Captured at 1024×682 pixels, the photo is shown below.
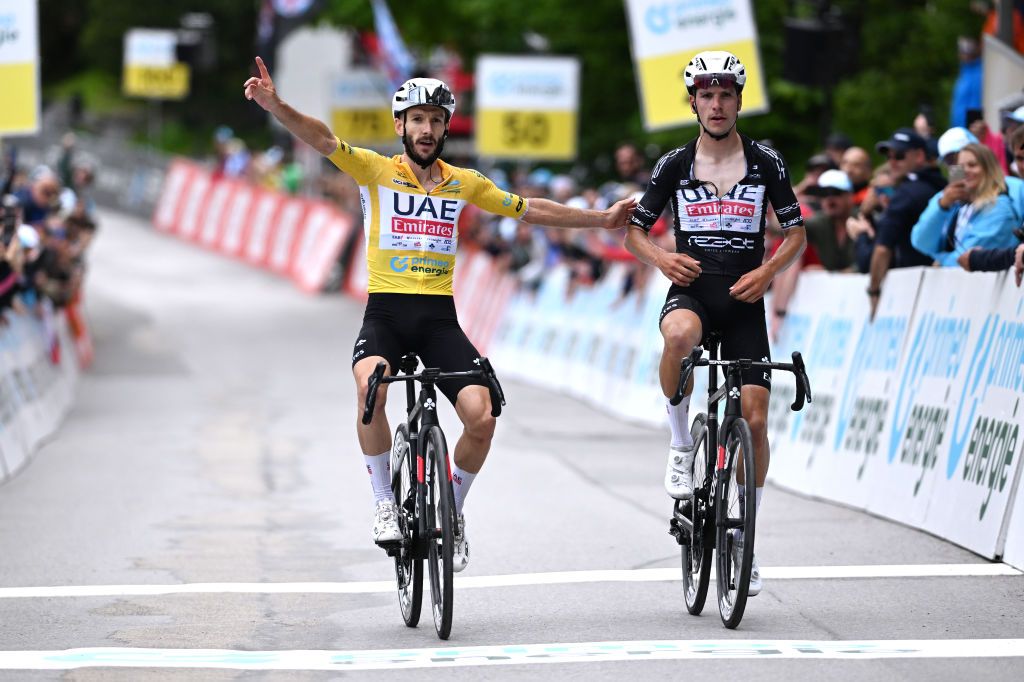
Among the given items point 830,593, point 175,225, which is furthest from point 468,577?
point 175,225

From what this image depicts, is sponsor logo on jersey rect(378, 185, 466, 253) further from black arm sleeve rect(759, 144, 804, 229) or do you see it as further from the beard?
black arm sleeve rect(759, 144, 804, 229)

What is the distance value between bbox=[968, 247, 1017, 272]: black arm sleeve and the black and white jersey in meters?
2.47

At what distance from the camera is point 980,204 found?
11812 millimetres

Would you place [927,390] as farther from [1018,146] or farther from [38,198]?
[38,198]

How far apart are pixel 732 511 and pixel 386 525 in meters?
1.52

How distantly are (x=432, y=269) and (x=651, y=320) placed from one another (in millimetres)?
11290

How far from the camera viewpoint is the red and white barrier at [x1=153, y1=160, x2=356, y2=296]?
125ft

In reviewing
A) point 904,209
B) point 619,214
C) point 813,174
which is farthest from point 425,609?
point 813,174

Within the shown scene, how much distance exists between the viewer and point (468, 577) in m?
10.2

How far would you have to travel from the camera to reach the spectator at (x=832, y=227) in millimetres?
15117

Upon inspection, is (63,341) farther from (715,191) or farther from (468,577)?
(715,191)

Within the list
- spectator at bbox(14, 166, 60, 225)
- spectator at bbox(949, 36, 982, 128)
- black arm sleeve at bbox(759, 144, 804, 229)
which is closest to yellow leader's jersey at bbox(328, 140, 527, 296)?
black arm sleeve at bbox(759, 144, 804, 229)

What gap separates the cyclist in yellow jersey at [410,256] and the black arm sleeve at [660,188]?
2.84 feet

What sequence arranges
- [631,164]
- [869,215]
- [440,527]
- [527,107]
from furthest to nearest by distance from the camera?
[527,107] → [631,164] → [869,215] → [440,527]
